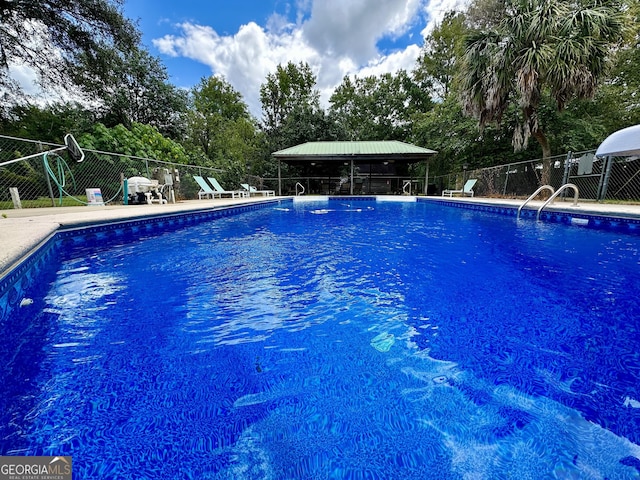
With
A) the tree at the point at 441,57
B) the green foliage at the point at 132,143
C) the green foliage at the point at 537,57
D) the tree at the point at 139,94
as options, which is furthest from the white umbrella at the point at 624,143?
the tree at the point at 139,94

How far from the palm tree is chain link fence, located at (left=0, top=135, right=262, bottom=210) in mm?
10942

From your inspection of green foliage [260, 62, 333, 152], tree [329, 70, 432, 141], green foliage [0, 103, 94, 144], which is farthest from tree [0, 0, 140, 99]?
green foliage [260, 62, 333, 152]

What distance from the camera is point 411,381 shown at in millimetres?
1386

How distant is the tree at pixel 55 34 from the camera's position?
32.1 feet

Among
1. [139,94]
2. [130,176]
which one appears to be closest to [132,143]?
[130,176]

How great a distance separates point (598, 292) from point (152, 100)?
68.9ft

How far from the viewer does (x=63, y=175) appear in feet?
22.8

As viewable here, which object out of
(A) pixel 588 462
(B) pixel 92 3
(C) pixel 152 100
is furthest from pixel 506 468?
(C) pixel 152 100

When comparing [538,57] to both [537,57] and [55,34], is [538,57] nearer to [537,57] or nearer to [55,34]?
[537,57]

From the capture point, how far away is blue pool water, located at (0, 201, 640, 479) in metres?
1.00

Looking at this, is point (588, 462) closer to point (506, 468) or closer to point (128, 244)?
point (506, 468)

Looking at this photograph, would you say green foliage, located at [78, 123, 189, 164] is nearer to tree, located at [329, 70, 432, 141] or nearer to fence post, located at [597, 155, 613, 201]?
tree, located at [329, 70, 432, 141]

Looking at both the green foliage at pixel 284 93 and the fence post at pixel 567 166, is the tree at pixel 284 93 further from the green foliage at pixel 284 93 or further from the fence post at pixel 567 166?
the fence post at pixel 567 166

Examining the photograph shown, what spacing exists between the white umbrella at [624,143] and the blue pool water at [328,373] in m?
4.37
